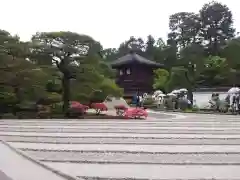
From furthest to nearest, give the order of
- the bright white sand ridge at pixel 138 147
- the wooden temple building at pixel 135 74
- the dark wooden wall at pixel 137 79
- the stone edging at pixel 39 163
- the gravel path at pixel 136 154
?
the dark wooden wall at pixel 137 79, the wooden temple building at pixel 135 74, the bright white sand ridge at pixel 138 147, the gravel path at pixel 136 154, the stone edging at pixel 39 163

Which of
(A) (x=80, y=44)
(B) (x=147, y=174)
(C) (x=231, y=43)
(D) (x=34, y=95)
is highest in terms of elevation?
(C) (x=231, y=43)

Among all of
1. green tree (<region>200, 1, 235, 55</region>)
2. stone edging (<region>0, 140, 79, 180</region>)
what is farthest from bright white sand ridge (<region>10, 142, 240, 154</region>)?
green tree (<region>200, 1, 235, 55</region>)

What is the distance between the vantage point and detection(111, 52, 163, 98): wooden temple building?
44.3m

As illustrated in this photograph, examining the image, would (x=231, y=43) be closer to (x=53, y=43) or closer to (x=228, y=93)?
(x=228, y=93)

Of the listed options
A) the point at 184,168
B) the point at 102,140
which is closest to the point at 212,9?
the point at 102,140

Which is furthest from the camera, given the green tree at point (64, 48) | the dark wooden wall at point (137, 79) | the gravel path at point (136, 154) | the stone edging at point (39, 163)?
the dark wooden wall at point (137, 79)

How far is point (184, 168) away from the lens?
22.9ft

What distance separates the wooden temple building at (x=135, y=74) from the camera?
145ft

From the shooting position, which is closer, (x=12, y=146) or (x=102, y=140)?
(x=12, y=146)

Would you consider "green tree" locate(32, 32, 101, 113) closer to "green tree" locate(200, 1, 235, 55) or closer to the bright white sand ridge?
the bright white sand ridge

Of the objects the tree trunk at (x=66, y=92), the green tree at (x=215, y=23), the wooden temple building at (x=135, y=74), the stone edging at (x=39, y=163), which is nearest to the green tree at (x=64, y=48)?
the tree trunk at (x=66, y=92)

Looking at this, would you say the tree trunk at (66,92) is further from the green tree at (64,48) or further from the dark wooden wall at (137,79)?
the dark wooden wall at (137,79)

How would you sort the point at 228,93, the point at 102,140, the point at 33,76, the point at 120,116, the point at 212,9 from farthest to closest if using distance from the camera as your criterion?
the point at 212,9 < the point at 228,93 < the point at 120,116 < the point at 33,76 < the point at 102,140

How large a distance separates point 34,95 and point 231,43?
20984 millimetres
